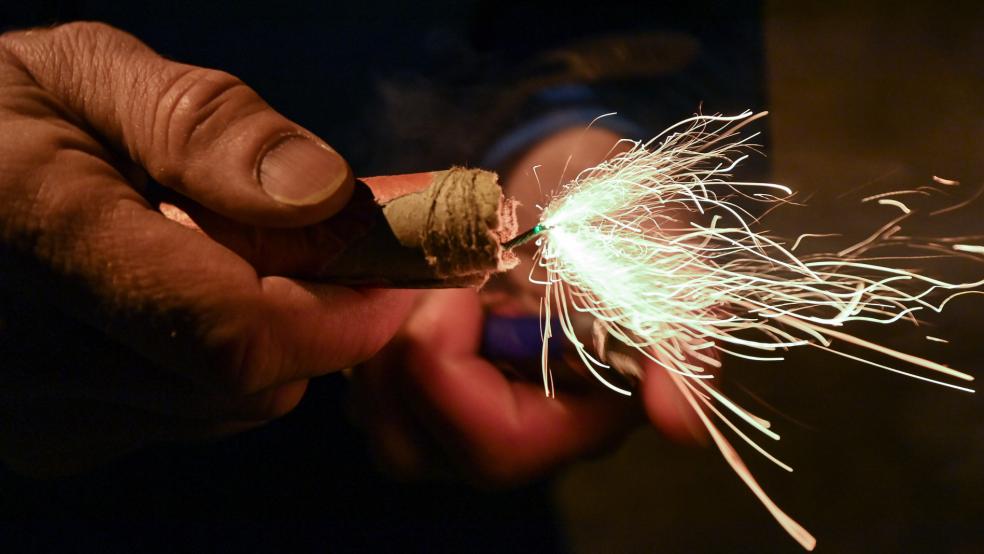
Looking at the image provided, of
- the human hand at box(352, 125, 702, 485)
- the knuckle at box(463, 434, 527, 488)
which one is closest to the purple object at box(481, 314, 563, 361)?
the human hand at box(352, 125, 702, 485)

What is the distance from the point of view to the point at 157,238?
1.84 ft

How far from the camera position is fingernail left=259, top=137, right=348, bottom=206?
0.57 metres

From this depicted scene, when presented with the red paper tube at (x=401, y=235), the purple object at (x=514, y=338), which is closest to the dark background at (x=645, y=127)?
the purple object at (x=514, y=338)

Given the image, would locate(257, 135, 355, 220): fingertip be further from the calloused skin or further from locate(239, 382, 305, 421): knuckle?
locate(239, 382, 305, 421): knuckle

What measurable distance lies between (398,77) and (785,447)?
42.0 inches

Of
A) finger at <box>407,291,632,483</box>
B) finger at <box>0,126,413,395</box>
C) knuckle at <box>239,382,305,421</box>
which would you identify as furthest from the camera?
finger at <box>407,291,632,483</box>

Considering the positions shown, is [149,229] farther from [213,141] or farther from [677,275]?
[677,275]

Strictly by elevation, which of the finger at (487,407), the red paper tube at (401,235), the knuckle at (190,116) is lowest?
the finger at (487,407)

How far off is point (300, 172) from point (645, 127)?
0.75 m

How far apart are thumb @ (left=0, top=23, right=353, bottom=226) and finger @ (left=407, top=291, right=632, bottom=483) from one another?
0.42m

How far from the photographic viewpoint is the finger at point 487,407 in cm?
95

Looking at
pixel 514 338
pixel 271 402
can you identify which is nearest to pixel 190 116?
pixel 271 402

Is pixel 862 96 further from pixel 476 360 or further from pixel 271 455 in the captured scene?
pixel 271 455

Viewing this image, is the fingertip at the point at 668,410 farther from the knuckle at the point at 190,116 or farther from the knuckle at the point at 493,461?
the knuckle at the point at 190,116
